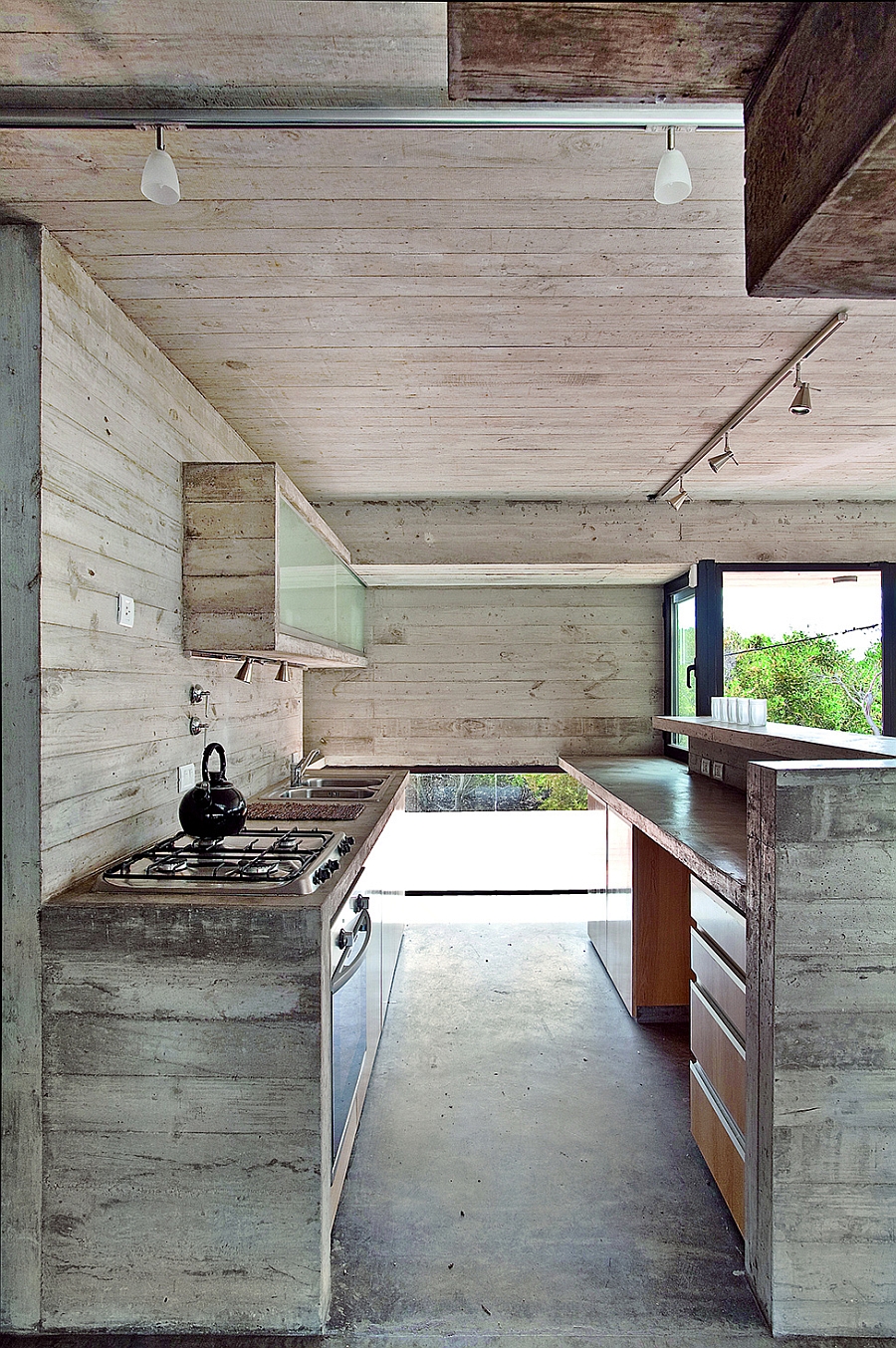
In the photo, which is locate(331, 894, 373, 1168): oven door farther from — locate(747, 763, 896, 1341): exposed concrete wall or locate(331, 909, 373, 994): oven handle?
locate(747, 763, 896, 1341): exposed concrete wall

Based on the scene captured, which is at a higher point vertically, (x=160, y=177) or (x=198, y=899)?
(x=160, y=177)

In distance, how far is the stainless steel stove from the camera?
6.31ft

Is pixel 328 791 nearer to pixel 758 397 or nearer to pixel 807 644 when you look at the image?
pixel 758 397

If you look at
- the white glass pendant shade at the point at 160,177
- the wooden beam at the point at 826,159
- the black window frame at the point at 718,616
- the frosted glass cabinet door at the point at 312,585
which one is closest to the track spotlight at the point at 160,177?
the white glass pendant shade at the point at 160,177

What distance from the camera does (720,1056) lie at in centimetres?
214

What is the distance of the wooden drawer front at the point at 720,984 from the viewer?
198 cm

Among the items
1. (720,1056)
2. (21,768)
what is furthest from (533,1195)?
(21,768)

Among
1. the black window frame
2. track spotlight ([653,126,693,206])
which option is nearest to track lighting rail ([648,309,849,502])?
the black window frame

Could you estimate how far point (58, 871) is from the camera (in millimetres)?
1833

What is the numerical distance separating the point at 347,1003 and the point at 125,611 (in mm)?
1211

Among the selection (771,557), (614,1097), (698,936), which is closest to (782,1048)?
(698,936)

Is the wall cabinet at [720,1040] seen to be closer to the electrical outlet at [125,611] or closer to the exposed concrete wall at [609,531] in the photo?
the electrical outlet at [125,611]

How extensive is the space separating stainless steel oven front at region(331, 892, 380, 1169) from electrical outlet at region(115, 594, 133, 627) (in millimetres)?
952

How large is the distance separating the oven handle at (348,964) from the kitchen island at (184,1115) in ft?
0.55
